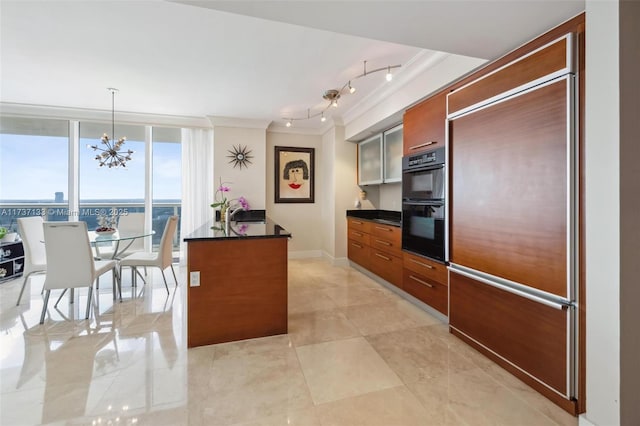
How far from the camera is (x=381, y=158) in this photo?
4066 mm

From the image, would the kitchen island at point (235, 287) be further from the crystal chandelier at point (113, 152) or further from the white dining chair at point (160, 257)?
the crystal chandelier at point (113, 152)

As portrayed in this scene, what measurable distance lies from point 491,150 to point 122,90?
4264 mm

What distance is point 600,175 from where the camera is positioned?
4.18ft

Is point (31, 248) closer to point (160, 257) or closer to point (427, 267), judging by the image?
point (160, 257)

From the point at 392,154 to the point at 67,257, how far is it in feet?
12.5

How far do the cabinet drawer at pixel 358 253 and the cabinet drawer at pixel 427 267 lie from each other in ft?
3.44

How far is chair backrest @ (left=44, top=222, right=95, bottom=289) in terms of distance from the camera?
249 cm

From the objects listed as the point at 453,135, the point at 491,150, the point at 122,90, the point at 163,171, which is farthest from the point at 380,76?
the point at 163,171

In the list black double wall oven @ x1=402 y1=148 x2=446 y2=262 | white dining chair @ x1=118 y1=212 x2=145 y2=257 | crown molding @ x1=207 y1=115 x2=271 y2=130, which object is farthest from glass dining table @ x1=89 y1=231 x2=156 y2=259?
black double wall oven @ x1=402 y1=148 x2=446 y2=262

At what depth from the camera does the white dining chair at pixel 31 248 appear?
292 cm

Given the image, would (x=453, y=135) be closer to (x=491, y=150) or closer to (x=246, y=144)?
(x=491, y=150)

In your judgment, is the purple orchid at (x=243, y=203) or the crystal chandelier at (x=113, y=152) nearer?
the crystal chandelier at (x=113, y=152)

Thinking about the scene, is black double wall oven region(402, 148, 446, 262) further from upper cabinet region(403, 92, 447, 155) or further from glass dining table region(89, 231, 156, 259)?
glass dining table region(89, 231, 156, 259)

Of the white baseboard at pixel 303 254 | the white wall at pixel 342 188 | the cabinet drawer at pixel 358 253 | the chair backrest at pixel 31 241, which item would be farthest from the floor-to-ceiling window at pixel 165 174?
the cabinet drawer at pixel 358 253
